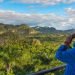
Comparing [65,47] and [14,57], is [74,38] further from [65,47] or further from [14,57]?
[14,57]

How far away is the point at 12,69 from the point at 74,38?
3655 cm

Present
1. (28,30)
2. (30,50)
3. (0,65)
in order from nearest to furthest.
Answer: (0,65) → (30,50) → (28,30)

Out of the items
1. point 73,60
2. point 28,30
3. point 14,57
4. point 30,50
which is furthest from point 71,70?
point 28,30

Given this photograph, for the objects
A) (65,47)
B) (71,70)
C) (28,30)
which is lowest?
(28,30)

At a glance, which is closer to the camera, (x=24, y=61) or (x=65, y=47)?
(x=65, y=47)

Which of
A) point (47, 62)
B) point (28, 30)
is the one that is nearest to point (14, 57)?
point (47, 62)

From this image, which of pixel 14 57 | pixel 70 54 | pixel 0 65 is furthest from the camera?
pixel 14 57

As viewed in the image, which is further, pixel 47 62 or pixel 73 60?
pixel 47 62

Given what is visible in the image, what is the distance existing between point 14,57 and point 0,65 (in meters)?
3.91

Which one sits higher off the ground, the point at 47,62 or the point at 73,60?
the point at 73,60

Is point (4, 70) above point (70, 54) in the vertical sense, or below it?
below

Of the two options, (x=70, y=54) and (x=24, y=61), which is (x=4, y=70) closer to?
(x=24, y=61)

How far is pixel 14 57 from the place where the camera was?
41094mm

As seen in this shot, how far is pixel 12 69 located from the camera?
126 ft
